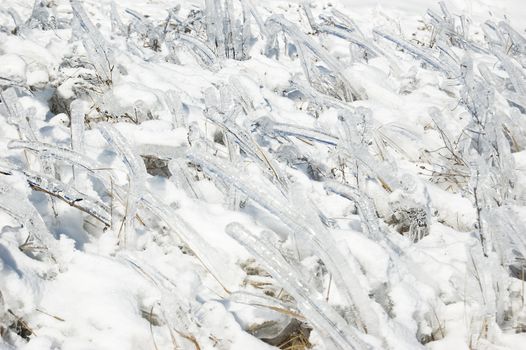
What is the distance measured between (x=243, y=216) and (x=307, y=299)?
0.49m

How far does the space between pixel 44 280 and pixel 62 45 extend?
172cm

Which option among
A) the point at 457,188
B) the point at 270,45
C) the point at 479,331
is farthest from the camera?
the point at 270,45

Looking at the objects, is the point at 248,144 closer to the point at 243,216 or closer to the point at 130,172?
the point at 243,216

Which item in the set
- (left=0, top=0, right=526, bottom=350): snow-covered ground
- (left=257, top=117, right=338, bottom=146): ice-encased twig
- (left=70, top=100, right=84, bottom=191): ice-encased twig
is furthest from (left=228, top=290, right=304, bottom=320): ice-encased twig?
(left=257, top=117, right=338, bottom=146): ice-encased twig

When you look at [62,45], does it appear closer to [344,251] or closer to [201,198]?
[201,198]

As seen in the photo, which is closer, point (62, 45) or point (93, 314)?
point (93, 314)

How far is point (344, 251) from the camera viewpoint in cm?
117

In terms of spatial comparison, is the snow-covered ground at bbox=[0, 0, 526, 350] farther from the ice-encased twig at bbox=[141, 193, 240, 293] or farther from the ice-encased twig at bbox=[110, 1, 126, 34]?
the ice-encased twig at bbox=[110, 1, 126, 34]

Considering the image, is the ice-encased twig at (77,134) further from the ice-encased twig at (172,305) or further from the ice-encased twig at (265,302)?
the ice-encased twig at (265,302)

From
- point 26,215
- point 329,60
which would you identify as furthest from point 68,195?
point 329,60

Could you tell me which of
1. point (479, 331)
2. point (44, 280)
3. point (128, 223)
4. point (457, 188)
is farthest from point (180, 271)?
point (457, 188)

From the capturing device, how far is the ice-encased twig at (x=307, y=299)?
872 mm

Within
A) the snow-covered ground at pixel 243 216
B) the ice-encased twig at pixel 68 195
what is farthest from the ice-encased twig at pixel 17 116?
the ice-encased twig at pixel 68 195

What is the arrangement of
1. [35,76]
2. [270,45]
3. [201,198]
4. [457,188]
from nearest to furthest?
[201,198] → [457,188] → [35,76] → [270,45]
